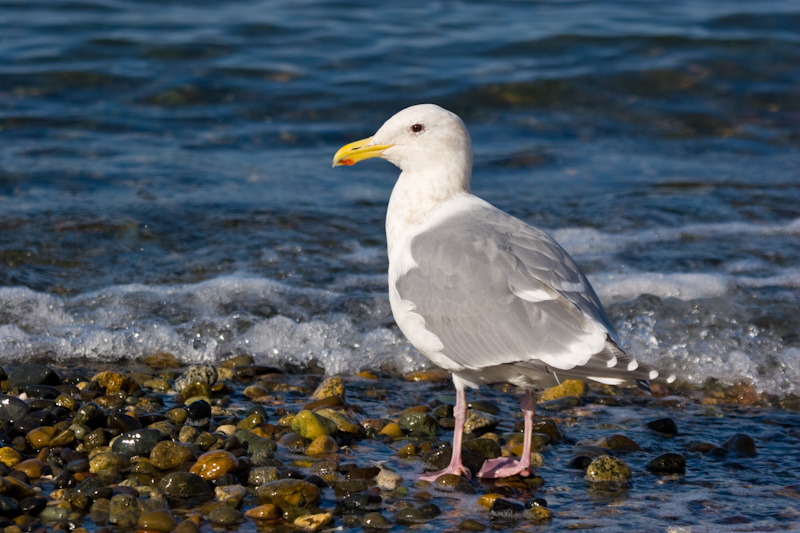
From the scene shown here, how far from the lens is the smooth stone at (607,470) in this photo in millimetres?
4410

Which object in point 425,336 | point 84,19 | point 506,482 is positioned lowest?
point 506,482

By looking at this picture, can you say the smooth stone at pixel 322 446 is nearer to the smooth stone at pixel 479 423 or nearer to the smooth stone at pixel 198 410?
the smooth stone at pixel 198 410

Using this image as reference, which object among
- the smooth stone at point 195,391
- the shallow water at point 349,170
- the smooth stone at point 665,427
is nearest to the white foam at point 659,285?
the shallow water at point 349,170

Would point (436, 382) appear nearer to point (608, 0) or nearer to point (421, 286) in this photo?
point (421, 286)

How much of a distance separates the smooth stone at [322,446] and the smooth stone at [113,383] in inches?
50.5

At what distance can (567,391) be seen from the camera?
5625 millimetres

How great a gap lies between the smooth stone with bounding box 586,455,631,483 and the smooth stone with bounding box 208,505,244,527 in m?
1.65

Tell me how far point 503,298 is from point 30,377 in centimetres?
275

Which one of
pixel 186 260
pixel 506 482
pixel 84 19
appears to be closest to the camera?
pixel 506 482

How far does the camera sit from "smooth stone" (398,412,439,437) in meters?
5.02

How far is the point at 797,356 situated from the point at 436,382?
7.65 feet

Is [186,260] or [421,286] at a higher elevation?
[421,286]

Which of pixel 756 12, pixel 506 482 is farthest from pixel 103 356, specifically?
pixel 756 12

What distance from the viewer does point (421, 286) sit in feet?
15.2
